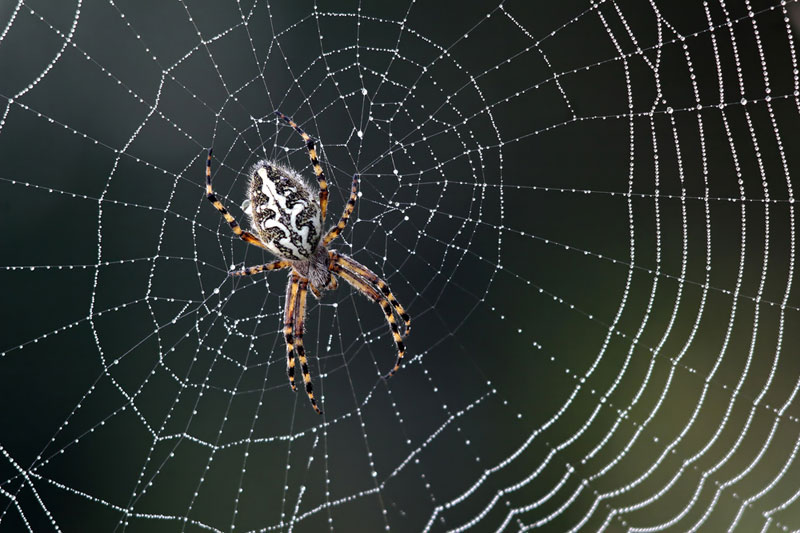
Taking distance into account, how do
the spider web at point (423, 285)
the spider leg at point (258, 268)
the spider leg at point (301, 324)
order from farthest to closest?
the spider web at point (423, 285) → the spider leg at point (301, 324) → the spider leg at point (258, 268)

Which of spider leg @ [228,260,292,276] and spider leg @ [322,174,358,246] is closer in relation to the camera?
spider leg @ [322,174,358,246]

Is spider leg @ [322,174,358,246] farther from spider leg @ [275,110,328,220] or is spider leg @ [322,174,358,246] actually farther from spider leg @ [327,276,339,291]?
spider leg @ [327,276,339,291]

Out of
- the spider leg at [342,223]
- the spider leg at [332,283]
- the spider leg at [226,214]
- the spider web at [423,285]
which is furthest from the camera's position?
the spider web at [423,285]

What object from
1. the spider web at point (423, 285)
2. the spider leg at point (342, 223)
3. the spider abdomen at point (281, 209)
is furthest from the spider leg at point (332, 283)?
the spider web at point (423, 285)

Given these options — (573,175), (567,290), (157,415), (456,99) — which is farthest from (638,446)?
(157,415)

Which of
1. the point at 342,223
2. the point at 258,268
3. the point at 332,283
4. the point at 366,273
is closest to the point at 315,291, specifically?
the point at 332,283

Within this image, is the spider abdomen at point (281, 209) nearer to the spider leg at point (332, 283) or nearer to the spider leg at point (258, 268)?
the spider leg at point (258, 268)

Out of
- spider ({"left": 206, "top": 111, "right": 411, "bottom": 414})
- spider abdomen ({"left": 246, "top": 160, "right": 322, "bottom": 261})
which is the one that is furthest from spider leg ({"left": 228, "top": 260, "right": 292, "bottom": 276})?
spider abdomen ({"left": 246, "top": 160, "right": 322, "bottom": 261})
